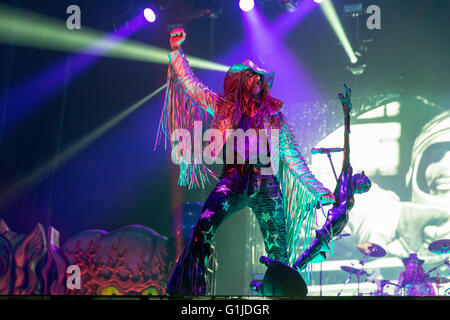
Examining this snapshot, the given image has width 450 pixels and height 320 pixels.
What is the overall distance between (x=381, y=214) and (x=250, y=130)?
13.4 ft

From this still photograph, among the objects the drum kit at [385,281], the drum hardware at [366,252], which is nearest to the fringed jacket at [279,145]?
the drum kit at [385,281]

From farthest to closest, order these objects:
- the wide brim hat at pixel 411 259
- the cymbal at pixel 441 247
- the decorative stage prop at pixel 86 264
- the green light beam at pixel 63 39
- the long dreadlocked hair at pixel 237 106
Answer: the green light beam at pixel 63 39 < the decorative stage prop at pixel 86 264 < the wide brim hat at pixel 411 259 < the cymbal at pixel 441 247 < the long dreadlocked hair at pixel 237 106

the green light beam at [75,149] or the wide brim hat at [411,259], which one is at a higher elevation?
the green light beam at [75,149]

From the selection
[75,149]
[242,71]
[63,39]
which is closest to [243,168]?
[242,71]

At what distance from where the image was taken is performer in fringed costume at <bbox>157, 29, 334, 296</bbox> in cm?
220

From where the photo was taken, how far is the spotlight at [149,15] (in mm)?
6270

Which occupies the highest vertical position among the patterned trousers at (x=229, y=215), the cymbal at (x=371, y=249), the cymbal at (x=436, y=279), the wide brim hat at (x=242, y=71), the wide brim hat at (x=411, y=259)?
the wide brim hat at (x=242, y=71)

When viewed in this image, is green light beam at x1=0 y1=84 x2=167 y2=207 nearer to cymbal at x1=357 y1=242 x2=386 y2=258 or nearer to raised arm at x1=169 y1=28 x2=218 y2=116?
cymbal at x1=357 y1=242 x2=386 y2=258

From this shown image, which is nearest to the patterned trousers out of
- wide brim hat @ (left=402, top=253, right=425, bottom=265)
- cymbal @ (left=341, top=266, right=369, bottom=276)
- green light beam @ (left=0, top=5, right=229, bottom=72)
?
cymbal @ (left=341, top=266, right=369, bottom=276)

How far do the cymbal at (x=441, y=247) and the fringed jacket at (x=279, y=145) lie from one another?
10.9 feet

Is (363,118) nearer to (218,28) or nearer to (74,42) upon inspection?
(218,28)

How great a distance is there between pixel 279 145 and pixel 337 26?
471 centimetres

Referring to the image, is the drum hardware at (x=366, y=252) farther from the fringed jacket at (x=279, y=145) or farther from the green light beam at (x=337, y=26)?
the fringed jacket at (x=279, y=145)
